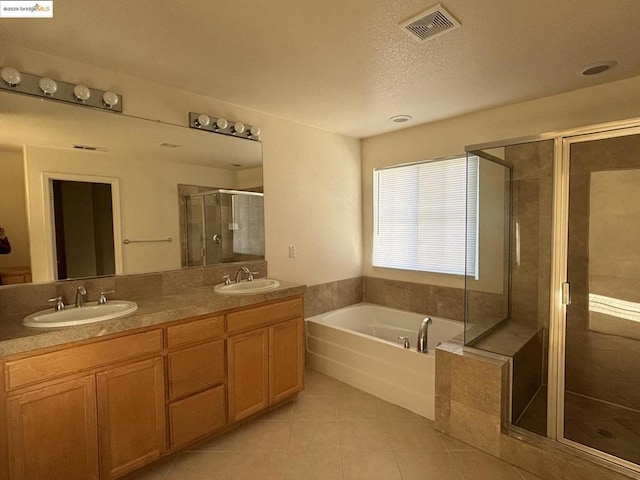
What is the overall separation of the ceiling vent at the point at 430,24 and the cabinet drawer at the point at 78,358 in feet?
6.94

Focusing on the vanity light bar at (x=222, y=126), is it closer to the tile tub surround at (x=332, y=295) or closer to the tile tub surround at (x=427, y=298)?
the tile tub surround at (x=332, y=295)

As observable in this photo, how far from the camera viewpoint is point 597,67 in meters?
2.13

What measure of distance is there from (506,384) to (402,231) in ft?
6.21

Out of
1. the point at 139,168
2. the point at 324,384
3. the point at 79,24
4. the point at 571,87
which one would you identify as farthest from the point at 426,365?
the point at 79,24

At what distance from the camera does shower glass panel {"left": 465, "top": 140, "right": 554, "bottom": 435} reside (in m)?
2.18

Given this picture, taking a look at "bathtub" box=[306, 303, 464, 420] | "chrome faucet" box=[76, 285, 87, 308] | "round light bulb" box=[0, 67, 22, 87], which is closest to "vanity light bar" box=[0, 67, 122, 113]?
"round light bulb" box=[0, 67, 22, 87]

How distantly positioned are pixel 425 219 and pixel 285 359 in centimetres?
203

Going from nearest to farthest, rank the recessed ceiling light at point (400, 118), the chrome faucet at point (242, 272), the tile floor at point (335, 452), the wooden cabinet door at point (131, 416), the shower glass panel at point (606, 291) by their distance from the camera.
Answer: the wooden cabinet door at point (131, 416)
the tile floor at point (335, 452)
the shower glass panel at point (606, 291)
the chrome faucet at point (242, 272)
the recessed ceiling light at point (400, 118)

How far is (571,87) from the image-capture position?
8.00ft

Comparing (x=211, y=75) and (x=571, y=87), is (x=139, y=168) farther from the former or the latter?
(x=571, y=87)

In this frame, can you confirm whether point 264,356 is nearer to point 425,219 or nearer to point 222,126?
point 222,126

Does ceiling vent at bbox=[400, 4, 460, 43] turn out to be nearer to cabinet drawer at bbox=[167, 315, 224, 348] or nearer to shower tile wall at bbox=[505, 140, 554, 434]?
shower tile wall at bbox=[505, 140, 554, 434]

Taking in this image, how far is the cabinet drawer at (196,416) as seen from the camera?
1905 millimetres

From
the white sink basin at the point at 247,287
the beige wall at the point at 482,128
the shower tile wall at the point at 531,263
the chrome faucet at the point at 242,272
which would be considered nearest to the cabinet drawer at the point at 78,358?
the white sink basin at the point at 247,287
